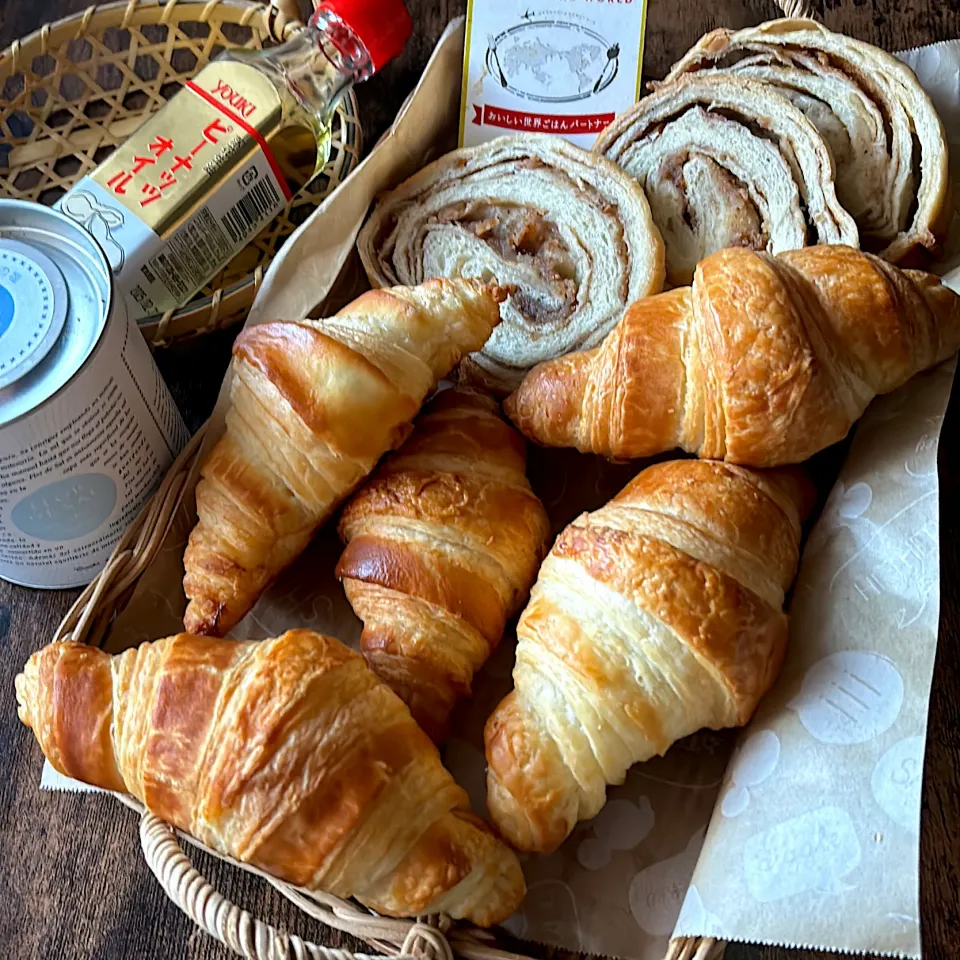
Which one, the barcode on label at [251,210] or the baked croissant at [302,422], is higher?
the barcode on label at [251,210]

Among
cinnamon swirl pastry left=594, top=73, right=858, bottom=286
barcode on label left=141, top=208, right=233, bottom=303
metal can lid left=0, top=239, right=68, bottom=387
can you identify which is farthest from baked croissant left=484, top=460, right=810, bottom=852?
barcode on label left=141, top=208, right=233, bottom=303

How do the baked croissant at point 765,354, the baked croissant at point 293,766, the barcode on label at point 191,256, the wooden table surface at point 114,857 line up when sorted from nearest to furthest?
the baked croissant at point 293,766
the baked croissant at point 765,354
the wooden table surface at point 114,857
the barcode on label at point 191,256

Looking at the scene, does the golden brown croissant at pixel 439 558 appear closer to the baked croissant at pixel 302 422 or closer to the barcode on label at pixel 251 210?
the baked croissant at pixel 302 422

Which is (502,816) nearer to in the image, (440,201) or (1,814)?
(1,814)

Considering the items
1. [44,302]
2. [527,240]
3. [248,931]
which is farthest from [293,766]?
[527,240]

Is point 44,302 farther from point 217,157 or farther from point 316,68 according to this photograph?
point 316,68

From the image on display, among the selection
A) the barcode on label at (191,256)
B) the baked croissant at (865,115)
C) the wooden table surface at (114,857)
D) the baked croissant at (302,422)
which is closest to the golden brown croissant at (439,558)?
the baked croissant at (302,422)
